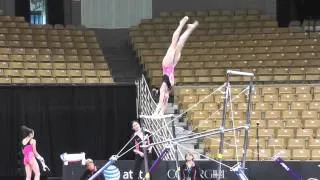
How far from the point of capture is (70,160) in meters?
13.5

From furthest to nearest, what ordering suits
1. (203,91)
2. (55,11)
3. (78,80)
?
1. (55,11)
2. (78,80)
3. (203,91)

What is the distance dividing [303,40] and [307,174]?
→ 8.59 m

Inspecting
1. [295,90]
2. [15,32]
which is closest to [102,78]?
[15,32]

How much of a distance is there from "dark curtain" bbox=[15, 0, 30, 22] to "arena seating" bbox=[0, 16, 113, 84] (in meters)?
2.38

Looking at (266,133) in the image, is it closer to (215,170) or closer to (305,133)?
(305,133)

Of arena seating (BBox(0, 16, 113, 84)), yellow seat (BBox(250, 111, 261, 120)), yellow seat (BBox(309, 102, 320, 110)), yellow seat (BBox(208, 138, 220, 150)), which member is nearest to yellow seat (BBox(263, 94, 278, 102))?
yellow seat (BBox(250, 111, 261, 120))

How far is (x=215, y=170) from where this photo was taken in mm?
13805

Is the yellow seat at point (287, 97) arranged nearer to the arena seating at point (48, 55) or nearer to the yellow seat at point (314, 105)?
the yellow seat at point (314, 105)

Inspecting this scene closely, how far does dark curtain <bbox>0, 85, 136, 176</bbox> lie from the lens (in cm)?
1623

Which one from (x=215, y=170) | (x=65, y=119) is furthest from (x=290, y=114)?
(x=65, y=119)

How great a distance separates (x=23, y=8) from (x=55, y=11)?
1.14m

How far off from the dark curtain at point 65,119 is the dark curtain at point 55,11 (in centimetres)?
811

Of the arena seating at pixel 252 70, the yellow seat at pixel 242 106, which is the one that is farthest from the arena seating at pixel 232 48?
the yellow seat at pixel 242 106

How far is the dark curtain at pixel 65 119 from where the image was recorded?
1623 centimetres
